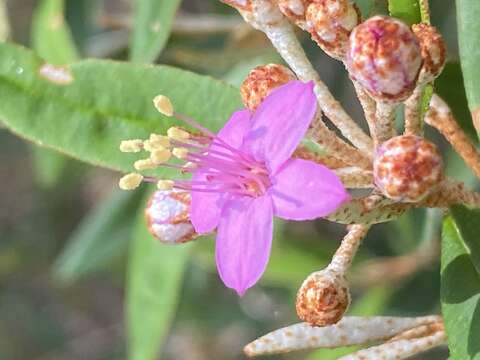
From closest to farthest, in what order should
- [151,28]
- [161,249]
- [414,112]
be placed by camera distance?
[414,112] → [151,28] → [161,249]

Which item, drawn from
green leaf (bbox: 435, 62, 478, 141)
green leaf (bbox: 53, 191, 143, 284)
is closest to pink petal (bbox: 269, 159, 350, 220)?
green leaf (bbox: 435, 62, 478, 141)

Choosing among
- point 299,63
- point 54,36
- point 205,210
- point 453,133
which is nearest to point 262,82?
point 299,63

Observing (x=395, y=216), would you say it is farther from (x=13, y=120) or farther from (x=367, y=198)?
(x=13, y=120)

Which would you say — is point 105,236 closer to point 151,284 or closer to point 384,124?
point 151,284

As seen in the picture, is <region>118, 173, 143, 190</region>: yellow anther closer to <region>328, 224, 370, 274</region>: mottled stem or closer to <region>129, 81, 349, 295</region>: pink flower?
<region>129, 81, 349, 295</region>: pink flower

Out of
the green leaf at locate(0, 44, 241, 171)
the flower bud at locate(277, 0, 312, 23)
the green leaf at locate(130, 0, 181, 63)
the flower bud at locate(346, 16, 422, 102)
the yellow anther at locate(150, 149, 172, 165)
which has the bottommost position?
the green leaf at locate(130, 0, 181, 63)
